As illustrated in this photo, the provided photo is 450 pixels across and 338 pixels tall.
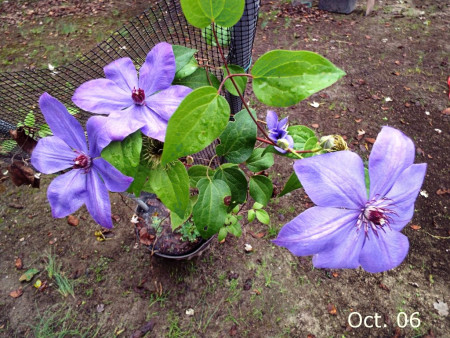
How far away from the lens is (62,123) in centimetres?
56

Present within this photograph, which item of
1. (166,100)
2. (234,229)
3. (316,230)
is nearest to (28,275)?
(234,229)

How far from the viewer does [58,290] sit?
5.78 feet

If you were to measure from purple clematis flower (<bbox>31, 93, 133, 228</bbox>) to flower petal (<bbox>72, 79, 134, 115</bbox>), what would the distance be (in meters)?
0.04

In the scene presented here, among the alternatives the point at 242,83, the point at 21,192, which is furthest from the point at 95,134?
the point at 21,192

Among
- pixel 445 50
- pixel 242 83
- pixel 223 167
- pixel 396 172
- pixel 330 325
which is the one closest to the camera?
pixel 396 172

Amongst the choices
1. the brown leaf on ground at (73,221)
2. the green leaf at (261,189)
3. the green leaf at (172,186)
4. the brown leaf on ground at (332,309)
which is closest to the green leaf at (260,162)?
the green leaf at (261,189)

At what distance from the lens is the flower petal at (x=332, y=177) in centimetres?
47

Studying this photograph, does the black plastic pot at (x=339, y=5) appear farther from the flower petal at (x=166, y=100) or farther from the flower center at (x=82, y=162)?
the flower center at (x=82, y=162)

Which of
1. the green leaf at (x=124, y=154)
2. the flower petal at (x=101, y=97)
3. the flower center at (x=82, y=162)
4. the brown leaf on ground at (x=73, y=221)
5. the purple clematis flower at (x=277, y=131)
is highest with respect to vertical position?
the flower petal at (x=101, y=97)

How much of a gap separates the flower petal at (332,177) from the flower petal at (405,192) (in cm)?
6

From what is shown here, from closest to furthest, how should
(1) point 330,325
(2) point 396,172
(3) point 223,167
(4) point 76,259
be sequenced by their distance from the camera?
1. (2) point 396,172
2. (3) point 223,167
3. (1) point 330,325
4. (4) point 76,259

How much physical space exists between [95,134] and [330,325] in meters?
1.70

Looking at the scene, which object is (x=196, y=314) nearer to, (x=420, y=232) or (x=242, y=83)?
(x=242, y=83)

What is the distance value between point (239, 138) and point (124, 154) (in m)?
0.30
